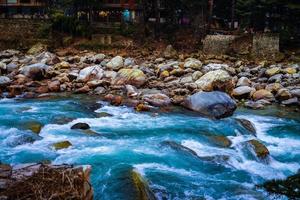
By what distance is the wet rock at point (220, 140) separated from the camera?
1431 centimetres

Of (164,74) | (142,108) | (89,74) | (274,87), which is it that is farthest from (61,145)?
(164,74)

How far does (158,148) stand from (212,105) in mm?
5790

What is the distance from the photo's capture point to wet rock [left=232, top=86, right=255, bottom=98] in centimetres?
2244

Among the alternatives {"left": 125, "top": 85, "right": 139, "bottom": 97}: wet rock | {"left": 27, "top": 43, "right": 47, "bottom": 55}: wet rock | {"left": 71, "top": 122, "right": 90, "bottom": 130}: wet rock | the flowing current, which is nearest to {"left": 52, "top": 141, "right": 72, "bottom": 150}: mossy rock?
the flowing current

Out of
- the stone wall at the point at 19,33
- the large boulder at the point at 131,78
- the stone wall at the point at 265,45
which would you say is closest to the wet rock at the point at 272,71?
the stone wall at the point at 265,45

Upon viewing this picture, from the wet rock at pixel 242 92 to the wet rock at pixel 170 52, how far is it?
41.7 ft

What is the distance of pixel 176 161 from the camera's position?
12.3m

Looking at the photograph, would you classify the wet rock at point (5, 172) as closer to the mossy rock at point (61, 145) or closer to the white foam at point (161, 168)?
the white foam at point (161, 168)

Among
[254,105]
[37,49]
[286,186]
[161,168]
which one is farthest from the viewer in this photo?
[37,49]

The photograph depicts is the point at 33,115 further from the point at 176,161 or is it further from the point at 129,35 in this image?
the point at 129,35

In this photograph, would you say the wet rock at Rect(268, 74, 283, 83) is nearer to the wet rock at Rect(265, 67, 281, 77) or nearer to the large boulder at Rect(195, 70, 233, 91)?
the wet rock at Rect(265, 67, 281, 77)

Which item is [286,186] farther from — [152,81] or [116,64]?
[116,64]

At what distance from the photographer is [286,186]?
424 inches

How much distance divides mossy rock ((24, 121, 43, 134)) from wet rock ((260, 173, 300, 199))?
317 inches
